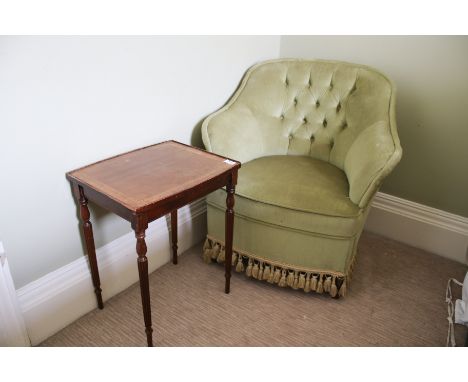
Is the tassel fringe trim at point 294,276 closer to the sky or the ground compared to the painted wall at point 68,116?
closer to the ground

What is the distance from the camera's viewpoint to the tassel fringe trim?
5.37ft

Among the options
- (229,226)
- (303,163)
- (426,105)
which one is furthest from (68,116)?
(426,105)

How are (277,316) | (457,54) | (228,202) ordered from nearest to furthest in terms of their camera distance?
(228,202)
(277,316)
(457,54)

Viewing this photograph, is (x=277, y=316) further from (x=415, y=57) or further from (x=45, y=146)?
(x=415, y=57)

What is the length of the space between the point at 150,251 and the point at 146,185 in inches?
24.5

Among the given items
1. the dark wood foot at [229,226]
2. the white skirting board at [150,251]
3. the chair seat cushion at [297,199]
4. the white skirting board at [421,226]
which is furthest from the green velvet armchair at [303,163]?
the white skirting board at [421,226]

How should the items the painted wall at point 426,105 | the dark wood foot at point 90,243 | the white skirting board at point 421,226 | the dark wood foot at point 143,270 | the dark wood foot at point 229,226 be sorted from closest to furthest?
the dark wood foot at point 143,270 → the dark wood foot at point 90,243 → the dark wood foot at point 229,226 → the painted wall at point 426,105 → the white skirting board at point 421,226

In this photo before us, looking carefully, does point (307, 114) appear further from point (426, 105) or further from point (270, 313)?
point (270, 313)

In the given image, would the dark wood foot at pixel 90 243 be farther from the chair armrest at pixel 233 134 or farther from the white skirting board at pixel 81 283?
the chair armrest at pixel 233 134

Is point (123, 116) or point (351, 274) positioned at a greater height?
point (123, 116)

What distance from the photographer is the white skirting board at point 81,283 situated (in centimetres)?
138

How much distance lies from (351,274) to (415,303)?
11.2 inches
